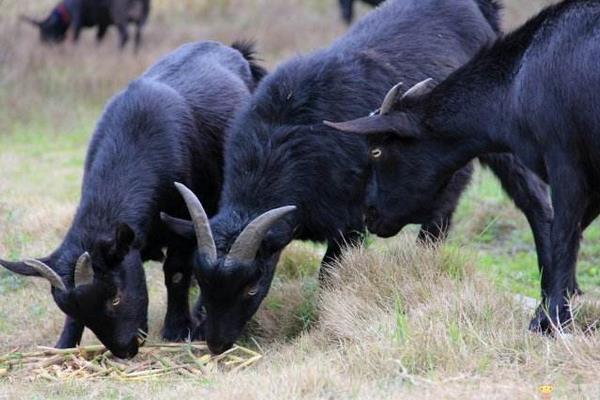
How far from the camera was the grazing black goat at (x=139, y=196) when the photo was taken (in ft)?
22.4

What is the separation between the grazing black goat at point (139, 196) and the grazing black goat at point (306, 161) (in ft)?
1.73

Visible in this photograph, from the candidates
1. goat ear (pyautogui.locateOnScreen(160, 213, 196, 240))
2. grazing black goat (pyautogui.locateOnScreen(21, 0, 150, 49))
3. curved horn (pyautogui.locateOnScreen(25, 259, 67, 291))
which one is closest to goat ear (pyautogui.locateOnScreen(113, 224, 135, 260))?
goat ear (pyautogui.locateOnScreen(160, 213, 196, 240))

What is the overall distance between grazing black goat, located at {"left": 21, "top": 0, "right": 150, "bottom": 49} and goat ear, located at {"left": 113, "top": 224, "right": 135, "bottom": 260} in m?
15.2

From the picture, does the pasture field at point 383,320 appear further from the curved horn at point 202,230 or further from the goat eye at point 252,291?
the curved horn at point 202,230

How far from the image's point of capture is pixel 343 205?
24.1 ft

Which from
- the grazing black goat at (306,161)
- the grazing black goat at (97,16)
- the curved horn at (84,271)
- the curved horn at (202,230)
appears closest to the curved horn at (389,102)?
the grazing black goat at (306,161)

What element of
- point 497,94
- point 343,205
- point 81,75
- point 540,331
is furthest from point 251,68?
point 81,75

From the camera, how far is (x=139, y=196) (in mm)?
7281

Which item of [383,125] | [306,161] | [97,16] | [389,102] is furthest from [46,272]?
[97,16]

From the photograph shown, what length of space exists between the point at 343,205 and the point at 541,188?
5.35 ft

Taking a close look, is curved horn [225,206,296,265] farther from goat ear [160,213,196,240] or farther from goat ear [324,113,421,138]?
goat ear [324,113,421,138]

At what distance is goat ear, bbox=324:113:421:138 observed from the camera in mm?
6543

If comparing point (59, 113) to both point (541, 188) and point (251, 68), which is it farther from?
point (541, 188)

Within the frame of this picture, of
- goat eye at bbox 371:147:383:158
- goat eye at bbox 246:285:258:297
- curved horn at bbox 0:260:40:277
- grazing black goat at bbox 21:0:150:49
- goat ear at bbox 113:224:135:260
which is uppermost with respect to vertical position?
goat eye at bbox 371:147:383:158
